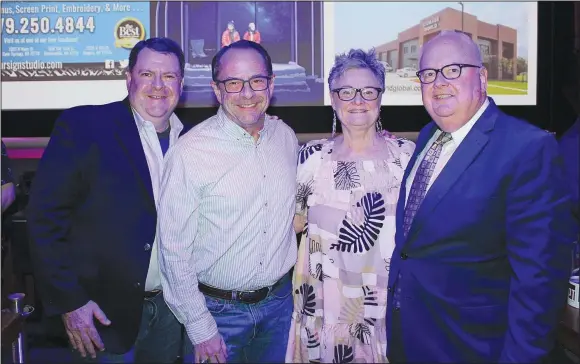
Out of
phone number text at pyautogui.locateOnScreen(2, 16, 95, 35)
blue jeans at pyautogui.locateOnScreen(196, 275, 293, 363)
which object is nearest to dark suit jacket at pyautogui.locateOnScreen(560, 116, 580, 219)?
blue jeans at pyautogui.locateOnScreen(196, 275, 293, 363)

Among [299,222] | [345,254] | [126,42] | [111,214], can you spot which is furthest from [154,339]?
[126,42]

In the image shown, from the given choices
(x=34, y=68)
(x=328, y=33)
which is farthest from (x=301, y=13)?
(x=34, y=68)

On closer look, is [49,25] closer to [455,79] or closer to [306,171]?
[306,171]

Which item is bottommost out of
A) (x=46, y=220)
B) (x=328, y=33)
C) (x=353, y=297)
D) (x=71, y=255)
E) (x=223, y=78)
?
(x=353, y=297)

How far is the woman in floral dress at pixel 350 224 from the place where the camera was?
205 centimetres

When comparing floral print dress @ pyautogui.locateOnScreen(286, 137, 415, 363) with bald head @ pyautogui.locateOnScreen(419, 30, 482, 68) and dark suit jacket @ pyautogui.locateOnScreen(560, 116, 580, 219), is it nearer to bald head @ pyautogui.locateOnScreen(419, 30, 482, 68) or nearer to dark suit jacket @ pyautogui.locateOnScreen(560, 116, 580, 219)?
bald head @ pyautogui.locateOnScreen(419, 30, 482, 68)

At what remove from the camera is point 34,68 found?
10.4 ft

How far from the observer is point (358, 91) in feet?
6.75

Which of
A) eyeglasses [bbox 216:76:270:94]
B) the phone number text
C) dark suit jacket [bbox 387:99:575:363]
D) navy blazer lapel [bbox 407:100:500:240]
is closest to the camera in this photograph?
dark suit jacket [bbox 387:99:575:363]

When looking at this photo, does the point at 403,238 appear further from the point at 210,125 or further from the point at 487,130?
the point at 210,125

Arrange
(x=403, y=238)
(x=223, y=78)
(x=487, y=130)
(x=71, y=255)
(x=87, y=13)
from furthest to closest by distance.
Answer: (x=87, y=13), (x=71, y=255), (x=223, y=78), (x=403, y=238), (x=487, y=130)

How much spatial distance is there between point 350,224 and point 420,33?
1739mm

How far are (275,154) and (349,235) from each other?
1.47 feet

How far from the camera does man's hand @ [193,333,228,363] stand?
80.0 inches
